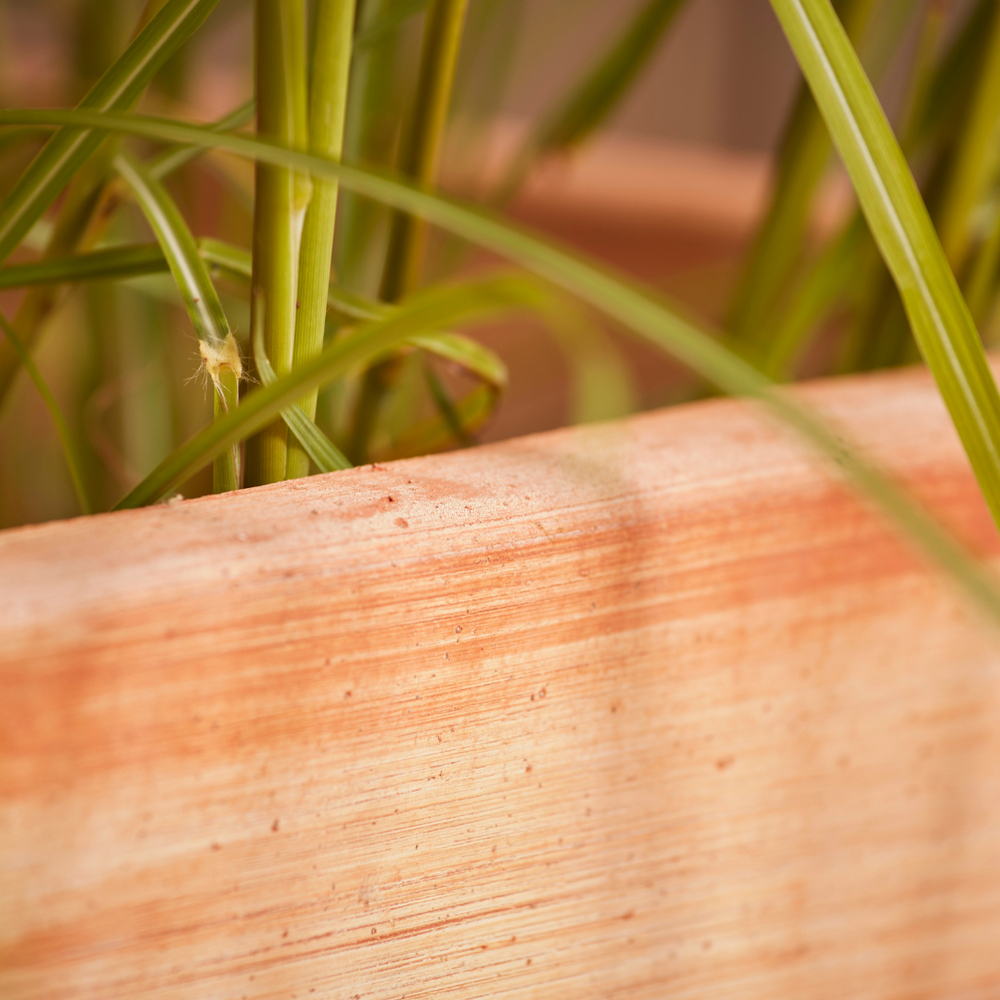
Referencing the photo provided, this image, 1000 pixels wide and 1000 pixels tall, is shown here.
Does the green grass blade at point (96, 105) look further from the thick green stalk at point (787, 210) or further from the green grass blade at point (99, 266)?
the thick green stalk at point (787, 210)

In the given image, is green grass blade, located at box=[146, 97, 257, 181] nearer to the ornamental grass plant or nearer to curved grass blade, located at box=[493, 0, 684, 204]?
the ornamental grass plant

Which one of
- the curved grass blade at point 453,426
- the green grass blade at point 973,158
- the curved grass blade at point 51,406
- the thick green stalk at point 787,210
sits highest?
the thick green stalk at point 787,210

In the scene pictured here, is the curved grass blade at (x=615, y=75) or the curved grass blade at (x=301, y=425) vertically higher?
the curved grass blade at (x=615, y=75)

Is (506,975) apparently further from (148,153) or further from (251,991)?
(148,153)

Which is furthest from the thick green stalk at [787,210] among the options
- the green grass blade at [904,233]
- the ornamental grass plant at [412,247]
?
the green grass blade at [904,233]

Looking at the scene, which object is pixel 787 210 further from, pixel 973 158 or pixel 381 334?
pixel 381 334

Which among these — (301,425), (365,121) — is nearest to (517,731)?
(301,425)

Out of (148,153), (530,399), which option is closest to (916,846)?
(530,399)
